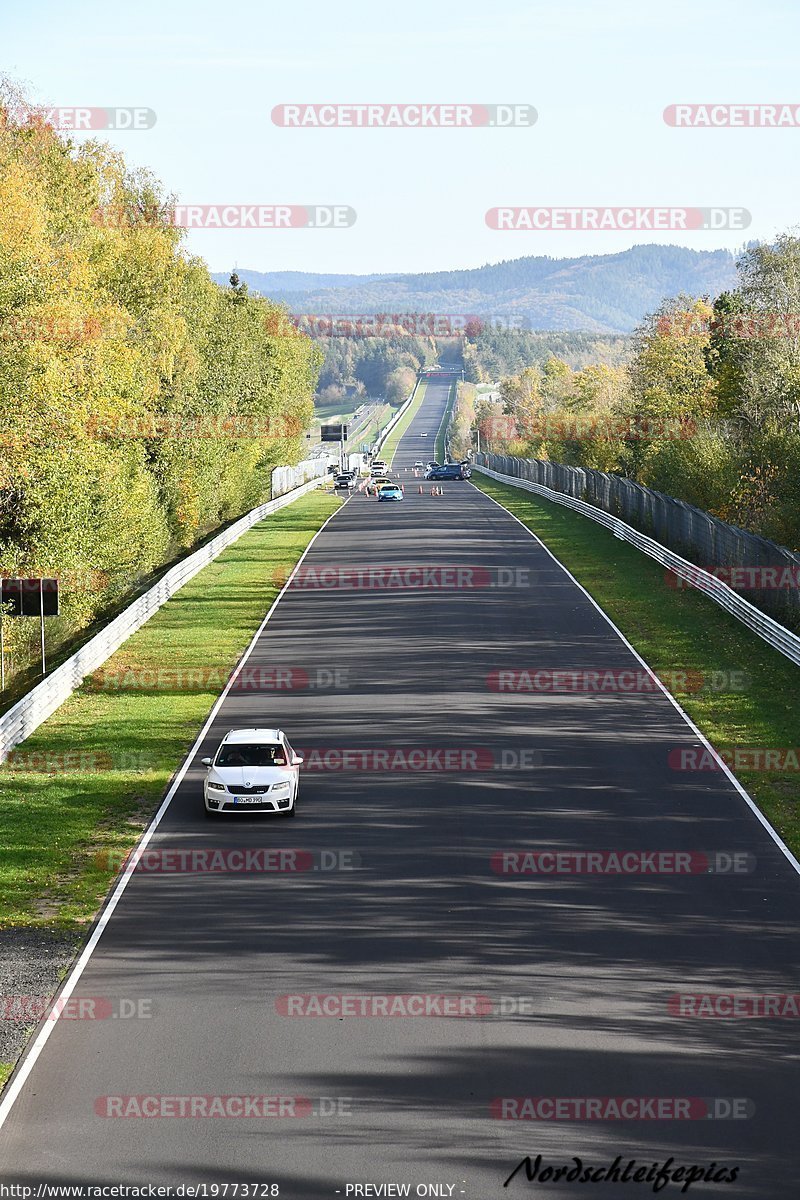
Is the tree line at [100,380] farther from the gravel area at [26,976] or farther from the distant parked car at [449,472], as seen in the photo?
the distant parked car at [449,472]

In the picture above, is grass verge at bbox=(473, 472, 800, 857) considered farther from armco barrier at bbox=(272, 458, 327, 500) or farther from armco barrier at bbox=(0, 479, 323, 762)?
armco barrier at bbox=(272, 458, 327, 500)

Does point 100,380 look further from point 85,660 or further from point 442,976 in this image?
point 442,976

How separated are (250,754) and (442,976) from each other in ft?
27.7

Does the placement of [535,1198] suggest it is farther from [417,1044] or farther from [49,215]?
[49,215]

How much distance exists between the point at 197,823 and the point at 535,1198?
42.2 ft

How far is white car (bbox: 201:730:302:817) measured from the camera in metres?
23.6

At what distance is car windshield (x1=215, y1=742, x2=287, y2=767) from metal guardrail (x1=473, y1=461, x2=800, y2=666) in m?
16.9

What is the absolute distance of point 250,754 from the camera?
24469 millimetres

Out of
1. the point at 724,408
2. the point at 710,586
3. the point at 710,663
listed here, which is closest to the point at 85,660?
the point at 710,663

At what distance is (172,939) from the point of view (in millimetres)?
18406

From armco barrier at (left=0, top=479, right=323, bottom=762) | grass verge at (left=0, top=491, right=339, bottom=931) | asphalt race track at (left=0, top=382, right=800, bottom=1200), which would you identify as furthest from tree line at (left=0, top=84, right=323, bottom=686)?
asphalt race track at (left=0, top=382, right=800, bottom=1200)

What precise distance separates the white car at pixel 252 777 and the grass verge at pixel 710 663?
26.5 ft

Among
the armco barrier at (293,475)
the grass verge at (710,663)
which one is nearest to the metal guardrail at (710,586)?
the grass verge at (710,663)

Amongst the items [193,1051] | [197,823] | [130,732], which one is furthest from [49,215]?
[193,1051]
